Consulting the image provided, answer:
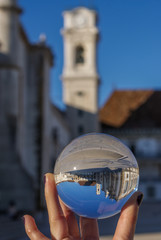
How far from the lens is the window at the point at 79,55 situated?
145ft

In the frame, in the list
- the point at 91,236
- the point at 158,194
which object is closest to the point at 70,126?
the point at 158,194

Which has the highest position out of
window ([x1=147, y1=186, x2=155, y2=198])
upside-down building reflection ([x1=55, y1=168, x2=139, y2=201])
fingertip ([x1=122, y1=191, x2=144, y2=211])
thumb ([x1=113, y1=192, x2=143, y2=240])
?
upside-down building reflection ([x1=55, y1=168, x2=139, y2=201])

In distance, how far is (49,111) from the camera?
3059 centimetres

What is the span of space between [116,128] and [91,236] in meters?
46.8

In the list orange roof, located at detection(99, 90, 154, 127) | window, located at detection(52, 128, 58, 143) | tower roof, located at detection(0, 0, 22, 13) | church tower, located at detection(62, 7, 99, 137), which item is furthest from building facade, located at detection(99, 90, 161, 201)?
tower roof, located at detection(0, 0, 22, 13)

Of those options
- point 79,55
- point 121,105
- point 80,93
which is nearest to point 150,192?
point 121,105

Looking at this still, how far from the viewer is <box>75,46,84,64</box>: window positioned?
44125 millimetres

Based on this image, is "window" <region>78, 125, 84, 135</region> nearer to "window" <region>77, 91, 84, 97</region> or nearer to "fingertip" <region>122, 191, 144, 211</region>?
"window" <region>77, 91, 84, 97</region>

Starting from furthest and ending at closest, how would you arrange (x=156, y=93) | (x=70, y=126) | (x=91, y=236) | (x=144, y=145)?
(x=156, y=93) < (x=144, y=145) < (x=70, y=126) < (x=91, y=236)

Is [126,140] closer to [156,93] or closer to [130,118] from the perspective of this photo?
[130,118]

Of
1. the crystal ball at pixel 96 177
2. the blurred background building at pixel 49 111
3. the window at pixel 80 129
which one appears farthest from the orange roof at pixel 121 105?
the crystal ball at pixel 96 177

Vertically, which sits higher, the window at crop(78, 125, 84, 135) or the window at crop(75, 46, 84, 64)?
the window at crop(75, 46, 84, 64)

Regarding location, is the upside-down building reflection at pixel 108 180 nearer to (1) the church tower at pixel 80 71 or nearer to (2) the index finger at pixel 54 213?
(2) the index finger at pixel 54 213

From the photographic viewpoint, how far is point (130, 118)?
50312mm
